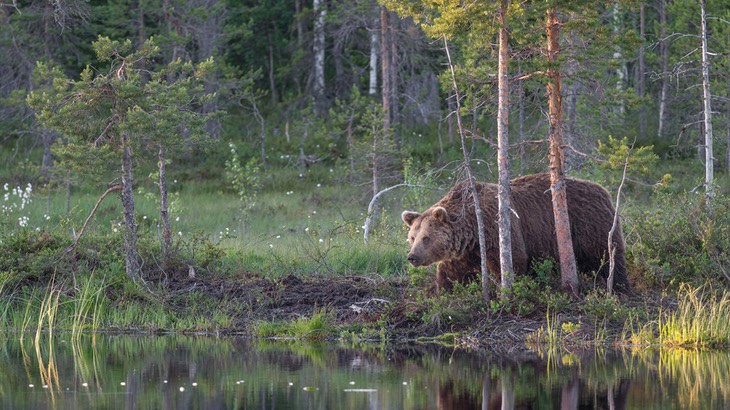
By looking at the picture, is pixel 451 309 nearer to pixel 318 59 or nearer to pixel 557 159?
pixel 557 159

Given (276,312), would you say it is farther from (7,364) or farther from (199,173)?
(199,173)

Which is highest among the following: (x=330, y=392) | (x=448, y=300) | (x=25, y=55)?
(x=25, y=55)

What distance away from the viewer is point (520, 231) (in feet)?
46.8

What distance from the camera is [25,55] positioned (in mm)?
31406

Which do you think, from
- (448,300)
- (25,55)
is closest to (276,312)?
(448,300)

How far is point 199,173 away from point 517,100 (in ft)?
64.8

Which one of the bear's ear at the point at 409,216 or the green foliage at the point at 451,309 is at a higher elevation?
the bear's ear at the point at 409,216

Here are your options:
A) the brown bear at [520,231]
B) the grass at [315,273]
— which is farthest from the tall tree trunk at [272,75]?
the brown bear at [520,231]

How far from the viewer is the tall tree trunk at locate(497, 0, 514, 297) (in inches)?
526

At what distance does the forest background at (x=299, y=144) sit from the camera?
46.4ft

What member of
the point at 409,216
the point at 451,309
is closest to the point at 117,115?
the point at 409,216

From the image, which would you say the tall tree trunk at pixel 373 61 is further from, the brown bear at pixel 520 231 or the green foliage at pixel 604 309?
the green foliage at pixel 604 309

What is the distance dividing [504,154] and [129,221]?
18.6 feet

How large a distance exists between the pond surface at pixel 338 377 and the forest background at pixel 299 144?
1340mm
